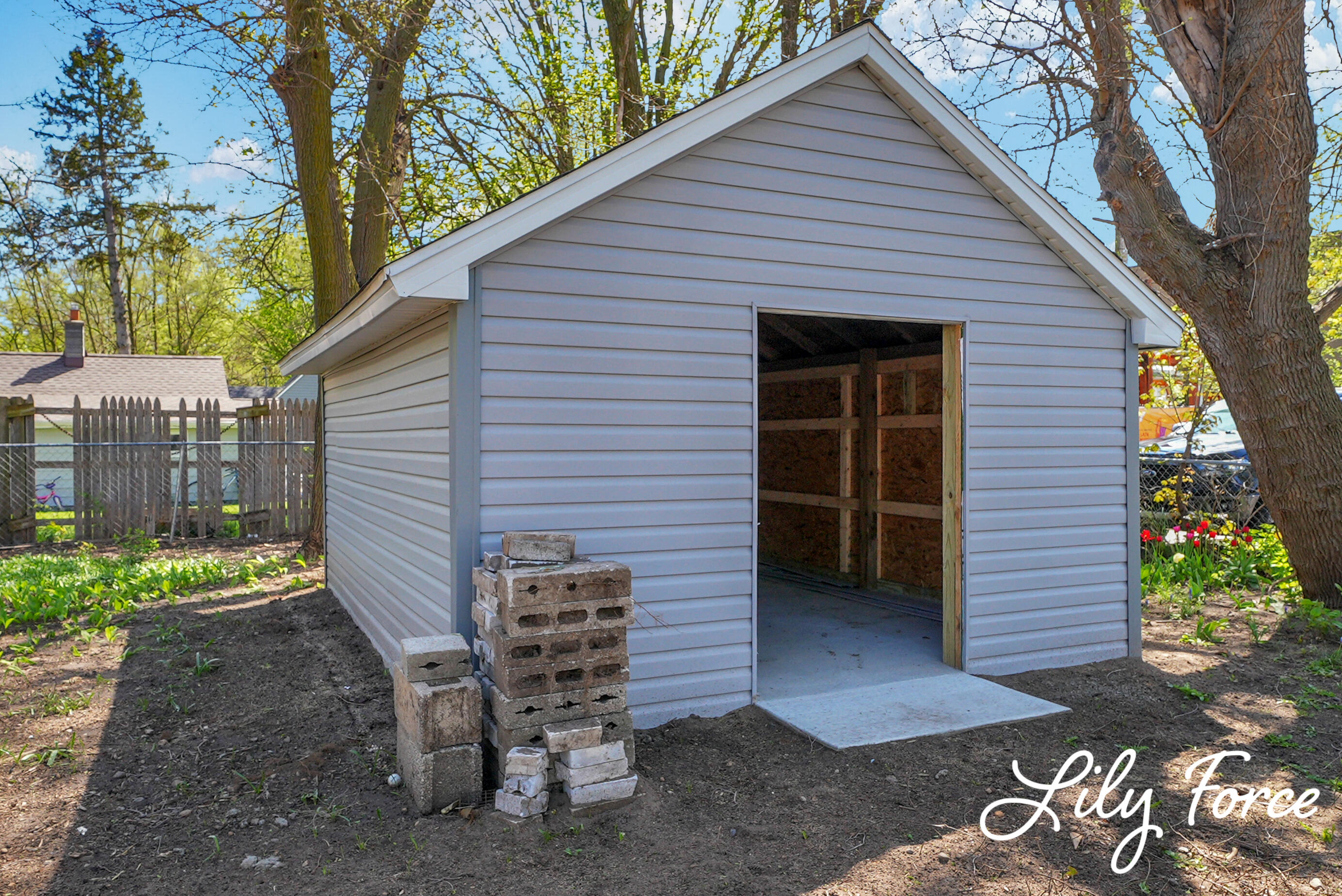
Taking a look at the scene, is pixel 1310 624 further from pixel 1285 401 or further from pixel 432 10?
pixel 432 10

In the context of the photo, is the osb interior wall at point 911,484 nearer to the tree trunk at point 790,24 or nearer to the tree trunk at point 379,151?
the tree trunk at point 379,151

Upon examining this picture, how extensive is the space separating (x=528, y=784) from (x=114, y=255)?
2547cm

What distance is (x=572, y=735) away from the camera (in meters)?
3.89

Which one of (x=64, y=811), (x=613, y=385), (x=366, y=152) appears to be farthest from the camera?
(x=366, y=152)

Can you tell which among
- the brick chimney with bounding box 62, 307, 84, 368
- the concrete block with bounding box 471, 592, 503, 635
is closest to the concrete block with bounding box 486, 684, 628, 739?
the concrete block with bounding box 471, 592, 503, 635

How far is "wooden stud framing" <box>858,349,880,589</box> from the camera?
8695 millimetres

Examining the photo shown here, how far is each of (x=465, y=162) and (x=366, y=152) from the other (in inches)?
141

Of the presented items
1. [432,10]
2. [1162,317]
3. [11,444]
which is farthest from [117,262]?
[1162,317]

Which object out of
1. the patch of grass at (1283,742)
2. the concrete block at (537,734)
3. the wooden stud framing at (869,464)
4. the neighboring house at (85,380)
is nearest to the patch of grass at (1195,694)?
the patch of grass at (1283,742)

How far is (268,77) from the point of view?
32.3 feet

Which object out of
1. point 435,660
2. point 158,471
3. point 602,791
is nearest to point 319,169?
point 158,471

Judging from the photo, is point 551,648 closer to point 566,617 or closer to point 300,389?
point 566,617

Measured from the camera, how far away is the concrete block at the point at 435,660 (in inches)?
157

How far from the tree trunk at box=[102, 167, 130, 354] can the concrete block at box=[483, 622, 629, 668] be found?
24.3 m
